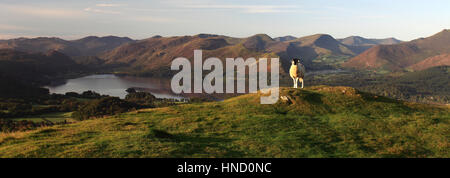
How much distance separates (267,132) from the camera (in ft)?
70.4

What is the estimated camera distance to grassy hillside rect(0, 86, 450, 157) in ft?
53.6

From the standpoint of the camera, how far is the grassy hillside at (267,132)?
16.3 meters

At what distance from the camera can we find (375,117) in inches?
1056

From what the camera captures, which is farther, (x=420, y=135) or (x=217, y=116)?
(x=217, y=116)
